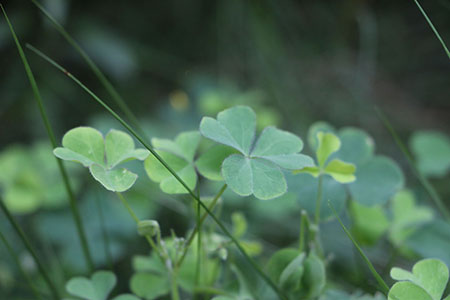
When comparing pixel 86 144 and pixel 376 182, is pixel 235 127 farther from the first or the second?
pixel 376 182

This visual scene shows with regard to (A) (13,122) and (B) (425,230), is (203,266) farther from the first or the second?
(A) (13,122)

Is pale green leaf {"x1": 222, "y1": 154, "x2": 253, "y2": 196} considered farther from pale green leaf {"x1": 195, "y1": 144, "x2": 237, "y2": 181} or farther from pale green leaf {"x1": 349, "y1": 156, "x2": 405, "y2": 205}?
pale green leaf {"x1": 349, "y1": 156, "x2": 405, "y2": 205}

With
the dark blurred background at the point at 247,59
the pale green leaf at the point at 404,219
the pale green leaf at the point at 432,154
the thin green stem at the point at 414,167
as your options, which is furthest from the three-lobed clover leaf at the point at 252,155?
the dark blurred background at the point at 247,59

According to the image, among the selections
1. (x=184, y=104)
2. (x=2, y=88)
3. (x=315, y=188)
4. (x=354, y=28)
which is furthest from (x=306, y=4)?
(x=315, y=188)

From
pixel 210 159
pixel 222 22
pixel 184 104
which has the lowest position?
pixel 184 104

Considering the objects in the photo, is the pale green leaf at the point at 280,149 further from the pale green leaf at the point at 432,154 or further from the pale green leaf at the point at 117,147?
the pale green leaf at the point at 432,154

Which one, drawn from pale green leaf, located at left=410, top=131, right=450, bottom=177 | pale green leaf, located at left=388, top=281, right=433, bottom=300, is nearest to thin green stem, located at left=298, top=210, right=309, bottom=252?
pale green leaf, located at left=388, top=281, right=433, bottom=300
